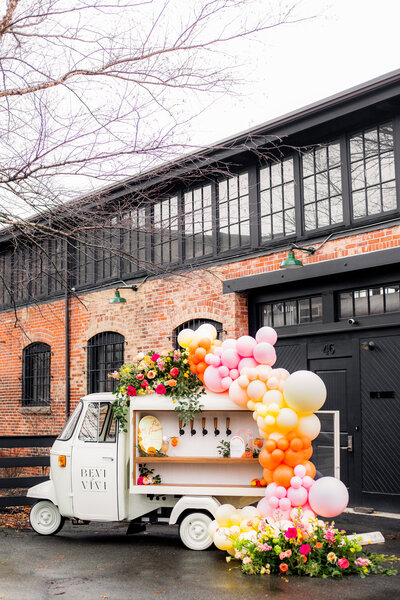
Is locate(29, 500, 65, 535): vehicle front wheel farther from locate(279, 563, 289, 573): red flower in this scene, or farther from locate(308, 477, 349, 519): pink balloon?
locate(308, 477, 349, 519): pink balloon

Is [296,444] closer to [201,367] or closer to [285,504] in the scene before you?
[285,504]

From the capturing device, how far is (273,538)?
268 inches

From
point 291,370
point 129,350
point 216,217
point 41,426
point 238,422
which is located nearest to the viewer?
point 238,422

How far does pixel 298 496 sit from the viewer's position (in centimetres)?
710

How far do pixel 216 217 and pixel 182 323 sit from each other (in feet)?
6.67

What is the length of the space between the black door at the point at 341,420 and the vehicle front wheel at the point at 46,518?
12.8 feet

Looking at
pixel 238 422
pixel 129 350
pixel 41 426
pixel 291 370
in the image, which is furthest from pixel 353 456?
pixel 41 426

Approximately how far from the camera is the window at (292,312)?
438 inches

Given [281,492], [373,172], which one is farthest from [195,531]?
[373,172]

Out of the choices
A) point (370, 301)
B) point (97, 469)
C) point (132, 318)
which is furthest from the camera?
point (132, 318)

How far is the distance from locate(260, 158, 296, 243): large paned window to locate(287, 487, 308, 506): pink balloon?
5177 mm

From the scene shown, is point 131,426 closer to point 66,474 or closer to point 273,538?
point 66,474

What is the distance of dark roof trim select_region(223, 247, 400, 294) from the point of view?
976 centimetres

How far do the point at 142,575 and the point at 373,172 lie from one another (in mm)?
6362
